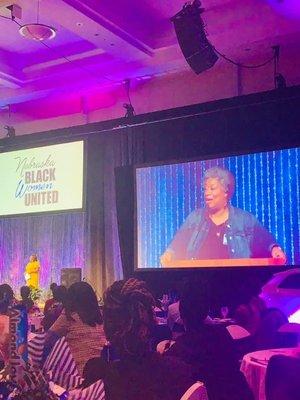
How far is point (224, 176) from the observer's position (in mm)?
6766

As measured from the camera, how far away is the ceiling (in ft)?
18.3

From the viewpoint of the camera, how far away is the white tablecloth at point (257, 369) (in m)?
2.93

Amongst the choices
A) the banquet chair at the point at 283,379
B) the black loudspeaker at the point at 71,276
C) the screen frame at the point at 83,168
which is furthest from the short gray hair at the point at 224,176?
the banquet chair at the point at 283,379

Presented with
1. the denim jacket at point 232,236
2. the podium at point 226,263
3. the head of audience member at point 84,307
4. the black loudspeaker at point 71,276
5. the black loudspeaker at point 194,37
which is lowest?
the head of audience member at point 84,307

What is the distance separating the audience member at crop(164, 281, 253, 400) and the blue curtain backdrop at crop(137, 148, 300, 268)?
376cm

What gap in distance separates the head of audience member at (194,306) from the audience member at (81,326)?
825mm

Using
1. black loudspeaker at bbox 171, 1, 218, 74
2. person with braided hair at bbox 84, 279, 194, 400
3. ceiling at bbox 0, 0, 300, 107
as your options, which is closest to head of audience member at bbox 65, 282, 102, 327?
person with braided hair at bbox 84, 279, 194, 400

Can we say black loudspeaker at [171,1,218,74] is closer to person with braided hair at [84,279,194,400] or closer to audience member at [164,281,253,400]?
audience member at [164,281,253,400]

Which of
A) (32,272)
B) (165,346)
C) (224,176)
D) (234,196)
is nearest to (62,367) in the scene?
(165,346)

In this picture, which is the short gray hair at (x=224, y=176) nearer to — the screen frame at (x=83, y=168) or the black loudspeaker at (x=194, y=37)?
the black loudspeaker at (x=194, y=37)

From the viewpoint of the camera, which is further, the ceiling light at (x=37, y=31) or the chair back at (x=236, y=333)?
the ceiling light at (x=37, y=31)

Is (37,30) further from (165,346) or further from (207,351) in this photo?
(207,351)

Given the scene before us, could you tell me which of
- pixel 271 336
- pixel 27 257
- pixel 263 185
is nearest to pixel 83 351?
pixel 271 336

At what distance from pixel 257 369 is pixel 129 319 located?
4.03ft
